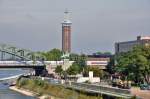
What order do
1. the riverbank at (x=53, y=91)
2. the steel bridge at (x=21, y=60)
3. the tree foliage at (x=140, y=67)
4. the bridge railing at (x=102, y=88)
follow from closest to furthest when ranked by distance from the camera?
the bridge railing at (x=102, y=88)
the riverbank at (x=53, y=91)
the tree foliage at (x=140, y=67)
the steel bridge at (x=21, y=60)

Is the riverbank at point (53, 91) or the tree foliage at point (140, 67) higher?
the tree foliage at point (140, 67)

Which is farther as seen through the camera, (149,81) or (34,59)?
(34,59)

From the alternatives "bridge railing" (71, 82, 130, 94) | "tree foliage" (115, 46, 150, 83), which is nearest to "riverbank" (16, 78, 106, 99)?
"bridge railing" (71, 82, 130, 94)

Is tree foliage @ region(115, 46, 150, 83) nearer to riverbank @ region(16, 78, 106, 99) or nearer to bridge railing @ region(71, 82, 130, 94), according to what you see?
bridge railing @ region(71, 82, 130, 94)

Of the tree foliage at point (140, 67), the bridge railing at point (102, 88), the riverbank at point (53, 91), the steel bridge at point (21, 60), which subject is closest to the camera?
the bridge railing at point (102, 88)

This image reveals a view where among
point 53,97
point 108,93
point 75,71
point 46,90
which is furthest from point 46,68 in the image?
point 108,93

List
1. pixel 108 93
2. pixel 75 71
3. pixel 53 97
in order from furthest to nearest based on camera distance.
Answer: pixel 75 71 → pixel 53 97 → pixel 108 93

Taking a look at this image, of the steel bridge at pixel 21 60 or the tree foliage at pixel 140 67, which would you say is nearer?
the tree foliage at pixel 140 67

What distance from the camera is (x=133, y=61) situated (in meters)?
95.9

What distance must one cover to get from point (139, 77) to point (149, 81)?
365 cm

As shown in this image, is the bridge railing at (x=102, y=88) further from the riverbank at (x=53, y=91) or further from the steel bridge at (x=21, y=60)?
the steel bridge at (x=21, y=60)

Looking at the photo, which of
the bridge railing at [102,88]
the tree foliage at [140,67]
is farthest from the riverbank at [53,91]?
the tree foliage at [140,67]

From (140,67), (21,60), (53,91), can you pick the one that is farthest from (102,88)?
(21,60)

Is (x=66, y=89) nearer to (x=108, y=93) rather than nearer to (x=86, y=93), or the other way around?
(x=86, y=93)
